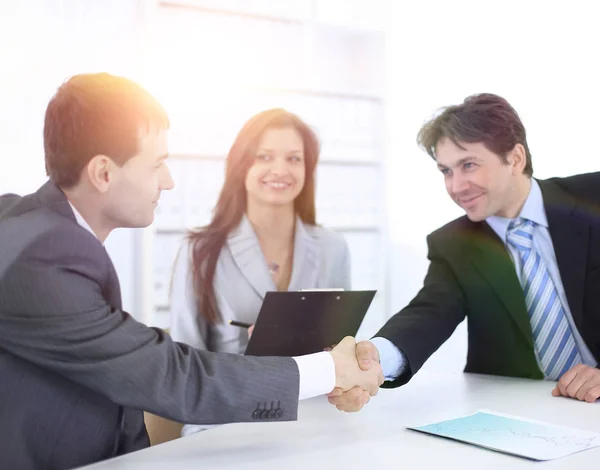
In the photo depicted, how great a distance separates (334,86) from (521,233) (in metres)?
2.20

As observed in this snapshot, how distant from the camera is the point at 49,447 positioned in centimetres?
Result: 125

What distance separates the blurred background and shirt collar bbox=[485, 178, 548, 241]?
1.53 meters

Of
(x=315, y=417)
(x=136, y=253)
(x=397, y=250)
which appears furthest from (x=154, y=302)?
(x=315, y=417)

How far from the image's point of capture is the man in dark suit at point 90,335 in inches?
47.6

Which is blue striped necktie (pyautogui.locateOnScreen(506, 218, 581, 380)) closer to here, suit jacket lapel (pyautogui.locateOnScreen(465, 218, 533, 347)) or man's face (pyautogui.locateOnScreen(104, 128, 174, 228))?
suit jacket lapel (pyautogui.locateOnScreen(465, 218, 533, 347))

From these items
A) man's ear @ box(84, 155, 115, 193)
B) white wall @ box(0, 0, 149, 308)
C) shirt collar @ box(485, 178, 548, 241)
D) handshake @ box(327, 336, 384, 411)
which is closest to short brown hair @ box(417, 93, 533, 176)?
shirt collar @ box(485, 178, 548, 241)

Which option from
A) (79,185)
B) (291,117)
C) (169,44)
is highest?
(169,44)

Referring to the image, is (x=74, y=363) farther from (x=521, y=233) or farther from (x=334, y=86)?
(x=334, y=86)

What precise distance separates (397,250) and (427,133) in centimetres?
217

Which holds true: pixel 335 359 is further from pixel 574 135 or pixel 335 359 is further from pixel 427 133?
pixel 574 135

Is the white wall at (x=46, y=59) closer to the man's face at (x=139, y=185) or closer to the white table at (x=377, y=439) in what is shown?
the man's face at (x=139, y=185)

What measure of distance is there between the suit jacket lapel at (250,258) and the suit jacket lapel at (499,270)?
2.54 feet

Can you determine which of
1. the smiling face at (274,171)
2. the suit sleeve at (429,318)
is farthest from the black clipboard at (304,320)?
the smiling face at (274,171)

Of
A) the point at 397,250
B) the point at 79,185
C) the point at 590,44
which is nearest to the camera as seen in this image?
the point at 79,185
